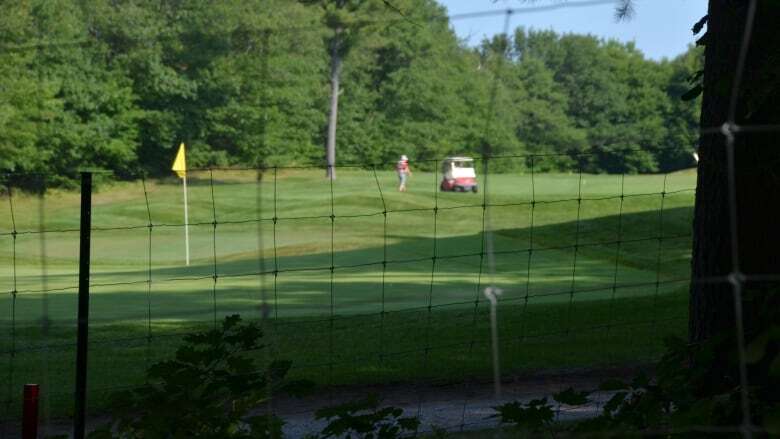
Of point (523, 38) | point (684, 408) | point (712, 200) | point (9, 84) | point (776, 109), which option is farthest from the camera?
point (523, 38)

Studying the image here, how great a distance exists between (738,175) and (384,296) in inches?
401

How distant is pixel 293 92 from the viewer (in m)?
52.0

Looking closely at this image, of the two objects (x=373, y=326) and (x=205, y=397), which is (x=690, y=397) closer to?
(x=205, y=397)

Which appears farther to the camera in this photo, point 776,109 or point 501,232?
point 501,232

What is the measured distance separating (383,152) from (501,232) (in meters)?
23.3

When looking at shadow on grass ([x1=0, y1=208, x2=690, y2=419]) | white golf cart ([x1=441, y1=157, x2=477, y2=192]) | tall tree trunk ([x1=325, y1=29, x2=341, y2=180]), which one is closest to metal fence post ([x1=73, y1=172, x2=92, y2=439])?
shadow on grass ([x1=0, y1=208, x2=690, y2=419])

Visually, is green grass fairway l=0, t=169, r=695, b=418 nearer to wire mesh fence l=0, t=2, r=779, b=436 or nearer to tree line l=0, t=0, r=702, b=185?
wire mesh fence l=0, t=2, r=779, b=436

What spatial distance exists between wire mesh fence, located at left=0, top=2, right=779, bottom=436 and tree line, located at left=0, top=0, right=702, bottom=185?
18.4 ft

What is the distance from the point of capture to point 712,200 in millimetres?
5652

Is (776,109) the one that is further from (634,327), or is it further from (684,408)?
(634,327)

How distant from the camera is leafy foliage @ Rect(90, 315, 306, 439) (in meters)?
4.71

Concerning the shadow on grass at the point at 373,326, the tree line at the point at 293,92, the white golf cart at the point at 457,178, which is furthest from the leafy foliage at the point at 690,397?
the white golf cart at the point at 457,178

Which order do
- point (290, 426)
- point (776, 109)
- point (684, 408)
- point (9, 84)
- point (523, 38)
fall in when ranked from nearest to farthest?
point (684, 408) → point (776, 109) → point (290, 426) → point (9, 84) → point (523, 38)

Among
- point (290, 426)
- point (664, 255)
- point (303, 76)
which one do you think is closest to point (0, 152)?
point (303, 76)
